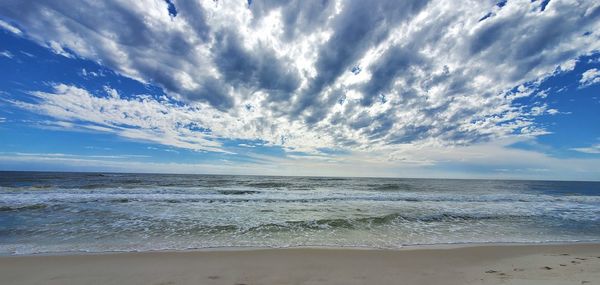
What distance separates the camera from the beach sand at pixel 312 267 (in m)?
5.16

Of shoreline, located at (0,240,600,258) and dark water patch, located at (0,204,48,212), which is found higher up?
shoreline, located at (0,240,600,258)

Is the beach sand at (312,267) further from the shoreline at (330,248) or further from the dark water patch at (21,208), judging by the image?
the dark water patch at (21,208)

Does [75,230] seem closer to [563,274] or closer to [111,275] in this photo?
[111,275]

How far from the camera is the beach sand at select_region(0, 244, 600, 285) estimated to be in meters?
5.16

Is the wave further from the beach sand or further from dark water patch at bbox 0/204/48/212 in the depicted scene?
dark water patch at bbox 0/204/48/212

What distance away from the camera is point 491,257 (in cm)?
695

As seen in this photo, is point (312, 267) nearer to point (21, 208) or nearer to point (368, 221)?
point (368, 221)

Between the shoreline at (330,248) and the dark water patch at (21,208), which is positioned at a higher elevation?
the shoreline at (330,248)

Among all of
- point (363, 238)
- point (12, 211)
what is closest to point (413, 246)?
point (363, 238)

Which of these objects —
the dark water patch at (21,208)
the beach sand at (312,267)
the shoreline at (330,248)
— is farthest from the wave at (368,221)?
the dark water patch at (21,208)

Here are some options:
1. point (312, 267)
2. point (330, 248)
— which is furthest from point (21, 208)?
point (312, 267)

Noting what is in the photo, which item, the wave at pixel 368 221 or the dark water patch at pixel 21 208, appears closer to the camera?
the wave at pixel 368 221

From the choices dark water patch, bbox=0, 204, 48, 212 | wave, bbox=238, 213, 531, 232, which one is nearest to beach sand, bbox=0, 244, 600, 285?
wave, bbox=238, 213, 531, 232

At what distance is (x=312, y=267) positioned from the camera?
19.2 ft
